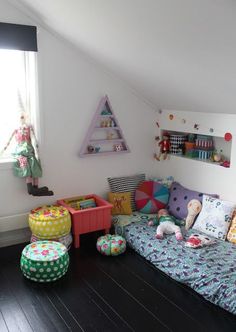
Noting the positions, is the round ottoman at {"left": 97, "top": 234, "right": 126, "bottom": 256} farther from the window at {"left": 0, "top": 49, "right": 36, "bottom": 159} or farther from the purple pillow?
the window at {"left": 0, "top": 49, "right": 36, "bottom": 159}

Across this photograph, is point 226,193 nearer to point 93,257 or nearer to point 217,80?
point 217,80

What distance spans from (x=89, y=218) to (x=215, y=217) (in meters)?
1.12

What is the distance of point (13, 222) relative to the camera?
3.23m

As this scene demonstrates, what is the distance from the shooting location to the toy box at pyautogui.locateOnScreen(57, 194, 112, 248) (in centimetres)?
319

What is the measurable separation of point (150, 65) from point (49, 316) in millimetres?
1997

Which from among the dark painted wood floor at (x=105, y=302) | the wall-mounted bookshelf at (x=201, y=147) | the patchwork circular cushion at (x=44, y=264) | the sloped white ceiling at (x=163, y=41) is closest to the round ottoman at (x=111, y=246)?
the dark painted wood floor at (x=105, y=302)

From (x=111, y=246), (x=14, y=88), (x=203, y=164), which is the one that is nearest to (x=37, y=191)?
(x=111, y=246)

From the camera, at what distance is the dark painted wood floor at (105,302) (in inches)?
87.6

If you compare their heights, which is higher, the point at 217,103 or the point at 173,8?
the point at 173,8

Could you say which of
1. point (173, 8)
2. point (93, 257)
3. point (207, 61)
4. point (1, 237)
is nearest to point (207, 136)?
point (207, 61)

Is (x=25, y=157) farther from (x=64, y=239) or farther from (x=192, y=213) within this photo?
(x=192, y=213)

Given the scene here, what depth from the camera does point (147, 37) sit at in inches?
92.5

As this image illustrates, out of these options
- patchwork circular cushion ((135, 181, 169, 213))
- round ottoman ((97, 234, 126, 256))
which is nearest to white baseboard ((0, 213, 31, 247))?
round ottoman ((97, 234, 126, 256))

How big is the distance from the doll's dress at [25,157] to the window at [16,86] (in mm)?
152
